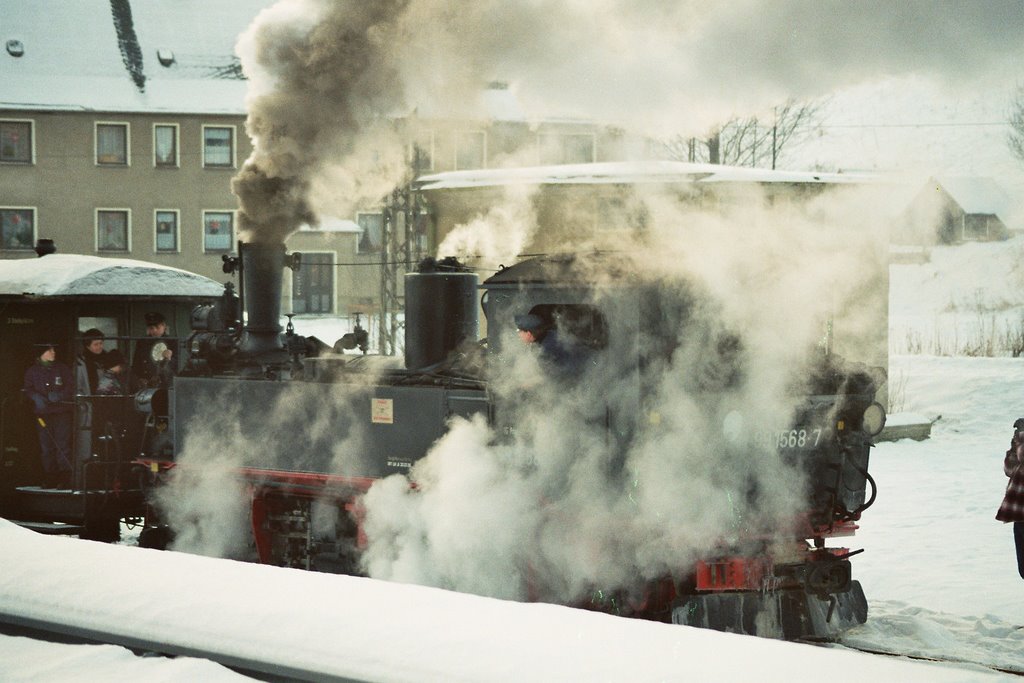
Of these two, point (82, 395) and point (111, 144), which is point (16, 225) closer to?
point (111, 144)

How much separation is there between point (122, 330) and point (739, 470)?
7328 millimetres

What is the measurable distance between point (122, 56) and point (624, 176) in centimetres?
2578

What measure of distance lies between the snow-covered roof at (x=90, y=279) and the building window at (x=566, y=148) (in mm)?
21123

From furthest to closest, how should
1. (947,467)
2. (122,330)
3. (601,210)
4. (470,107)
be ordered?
1. (601,210)
2. (947,467)
3. (122,330)
4. (470,107)

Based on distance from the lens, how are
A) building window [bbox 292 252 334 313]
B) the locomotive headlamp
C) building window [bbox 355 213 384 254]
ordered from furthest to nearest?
building window [bbox 292 252 334 313] < building window [bbox 355 213 384 254] < the locomotive headlamp

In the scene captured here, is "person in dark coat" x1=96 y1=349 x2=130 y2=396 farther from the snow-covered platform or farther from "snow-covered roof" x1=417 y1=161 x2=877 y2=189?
the snow-covered platform

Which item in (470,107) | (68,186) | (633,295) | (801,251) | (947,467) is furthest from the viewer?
(68,186)

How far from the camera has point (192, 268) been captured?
114ft

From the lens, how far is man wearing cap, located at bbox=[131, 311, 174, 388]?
995cm

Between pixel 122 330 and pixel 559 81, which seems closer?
pixel 559 81

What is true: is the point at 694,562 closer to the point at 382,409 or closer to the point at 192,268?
the point at 382,409

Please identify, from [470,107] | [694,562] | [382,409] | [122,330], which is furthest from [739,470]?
[122,330]

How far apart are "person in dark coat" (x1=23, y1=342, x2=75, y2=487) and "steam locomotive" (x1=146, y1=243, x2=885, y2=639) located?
2963 millimetres

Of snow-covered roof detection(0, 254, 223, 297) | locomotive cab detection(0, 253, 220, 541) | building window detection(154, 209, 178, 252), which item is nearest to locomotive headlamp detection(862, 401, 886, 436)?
locomotive cab detection(0, 253, 220, 541)
